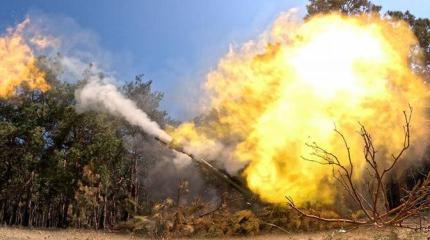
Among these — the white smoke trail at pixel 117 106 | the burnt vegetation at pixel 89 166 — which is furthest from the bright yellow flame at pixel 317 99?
the burnt vegetation at pixel 89 166

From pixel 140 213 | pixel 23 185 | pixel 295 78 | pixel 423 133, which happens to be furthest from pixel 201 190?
pixel 295 78

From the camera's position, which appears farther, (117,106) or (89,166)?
(89,166)

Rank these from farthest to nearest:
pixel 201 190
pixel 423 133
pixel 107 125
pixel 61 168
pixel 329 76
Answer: pixel 201 190 < pixel 107 125 < pixel 61 168 < pixel 423 133 < pixel 329 76

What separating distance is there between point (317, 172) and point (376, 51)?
18.5 feet

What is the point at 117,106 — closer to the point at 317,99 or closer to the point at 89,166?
the point at 317,99

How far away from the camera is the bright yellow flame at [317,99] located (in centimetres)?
1705

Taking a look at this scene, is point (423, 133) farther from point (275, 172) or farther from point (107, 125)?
point (107, 125)

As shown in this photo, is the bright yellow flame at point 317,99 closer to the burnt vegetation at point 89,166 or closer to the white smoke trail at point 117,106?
the white smoke trail at point 117,106

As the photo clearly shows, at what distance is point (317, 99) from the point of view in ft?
58.3

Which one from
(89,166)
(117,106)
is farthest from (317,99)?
(89,166)

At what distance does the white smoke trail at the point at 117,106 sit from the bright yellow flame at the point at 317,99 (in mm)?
2336

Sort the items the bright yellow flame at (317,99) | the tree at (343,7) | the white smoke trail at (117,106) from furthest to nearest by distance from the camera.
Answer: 1. the tree at (343,7)
2. the white smoke trail at (117,106)
3. the bright yellow flame at (317,99)

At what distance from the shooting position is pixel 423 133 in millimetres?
24781

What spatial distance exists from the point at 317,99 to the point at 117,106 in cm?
1081
